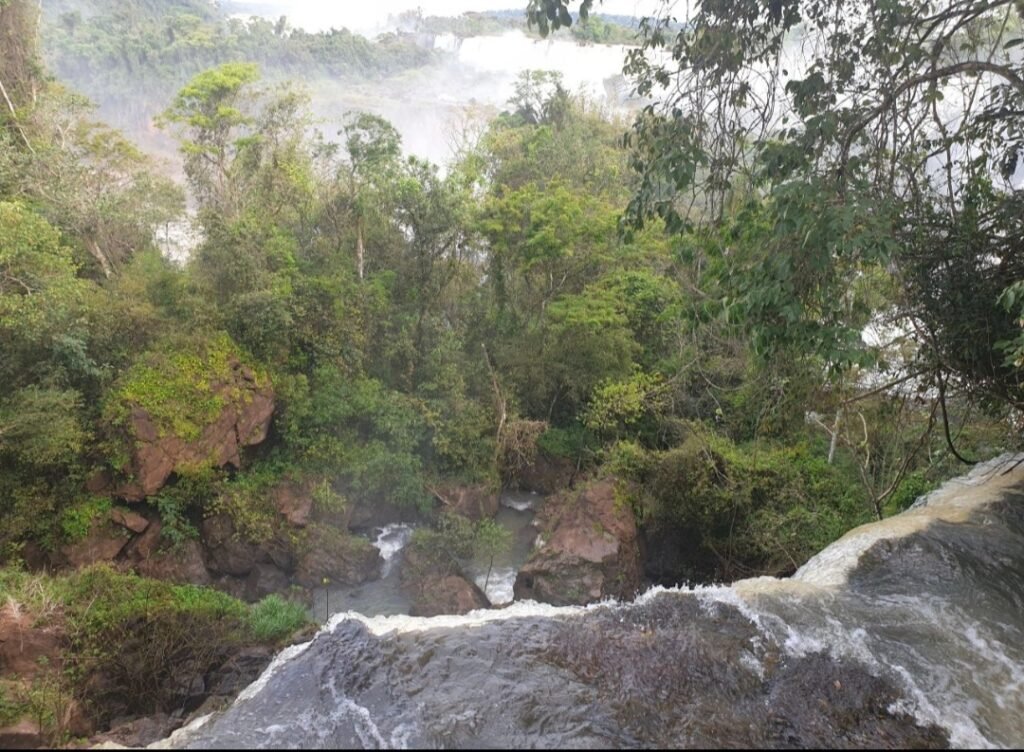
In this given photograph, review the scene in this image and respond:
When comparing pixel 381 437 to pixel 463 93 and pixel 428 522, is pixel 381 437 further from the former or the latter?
pixel 463 93

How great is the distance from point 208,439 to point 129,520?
154 centimetres

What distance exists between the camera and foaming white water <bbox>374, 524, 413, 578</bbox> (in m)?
10.9

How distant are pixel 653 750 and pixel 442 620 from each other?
6.69 feet

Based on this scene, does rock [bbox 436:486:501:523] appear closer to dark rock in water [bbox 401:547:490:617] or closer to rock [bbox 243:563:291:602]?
dark rock in water [bbox 401:547:490:617]

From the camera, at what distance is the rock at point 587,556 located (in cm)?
936

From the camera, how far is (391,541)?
11.4 metres

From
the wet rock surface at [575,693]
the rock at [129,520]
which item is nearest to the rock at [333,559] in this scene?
the rock at [129,520]


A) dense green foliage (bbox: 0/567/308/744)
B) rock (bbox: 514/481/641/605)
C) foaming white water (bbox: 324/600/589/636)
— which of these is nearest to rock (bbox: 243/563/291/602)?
dense green foliage (bbox: 0/567/308/744)

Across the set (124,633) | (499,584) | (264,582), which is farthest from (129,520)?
(499,584)

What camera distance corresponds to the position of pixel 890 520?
616 centimetres

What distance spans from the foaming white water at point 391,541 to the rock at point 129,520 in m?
3.55

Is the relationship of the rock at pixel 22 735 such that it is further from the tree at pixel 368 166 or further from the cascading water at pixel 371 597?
the tree at pixel 368 166

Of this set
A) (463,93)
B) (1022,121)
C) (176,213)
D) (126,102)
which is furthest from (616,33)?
(1022,121)

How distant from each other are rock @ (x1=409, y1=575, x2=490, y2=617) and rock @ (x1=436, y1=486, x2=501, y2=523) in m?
1.83
